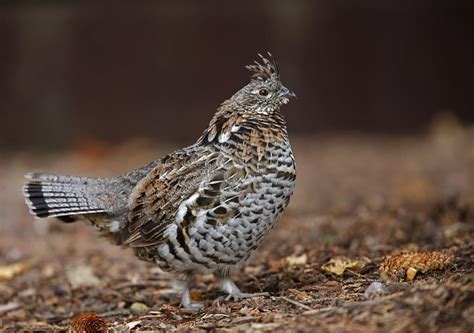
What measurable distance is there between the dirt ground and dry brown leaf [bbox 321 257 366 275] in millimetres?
39

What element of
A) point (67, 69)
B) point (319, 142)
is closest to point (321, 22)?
point (319, 142)

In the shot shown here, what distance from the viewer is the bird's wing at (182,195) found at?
5031 millimetres

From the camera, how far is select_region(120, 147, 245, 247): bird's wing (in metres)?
5.03

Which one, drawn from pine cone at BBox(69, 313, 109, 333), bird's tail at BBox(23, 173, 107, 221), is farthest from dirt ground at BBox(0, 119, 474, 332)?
bird's tail at BBox(23, 173, 107, 221)

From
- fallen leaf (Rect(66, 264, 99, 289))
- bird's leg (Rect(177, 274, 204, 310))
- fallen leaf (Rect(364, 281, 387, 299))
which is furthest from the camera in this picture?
fallen leaf (Rect(66, 264, 99, 289))

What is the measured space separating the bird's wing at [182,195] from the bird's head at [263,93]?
0.48 m

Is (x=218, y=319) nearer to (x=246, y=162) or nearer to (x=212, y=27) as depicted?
(x=246, y=162)

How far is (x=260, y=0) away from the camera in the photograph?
11602mm

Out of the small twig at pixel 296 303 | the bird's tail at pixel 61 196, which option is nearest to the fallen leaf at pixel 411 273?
the small twig at pixel 296 303

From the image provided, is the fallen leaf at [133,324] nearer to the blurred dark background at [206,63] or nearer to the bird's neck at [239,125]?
the bird's neck at [239,125]

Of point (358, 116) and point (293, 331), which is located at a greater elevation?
point (358, 116)

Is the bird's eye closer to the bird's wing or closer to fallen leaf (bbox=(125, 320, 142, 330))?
the bird's wing

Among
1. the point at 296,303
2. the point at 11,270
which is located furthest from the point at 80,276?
the point at 296,303

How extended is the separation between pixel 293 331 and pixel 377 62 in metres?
8.59
